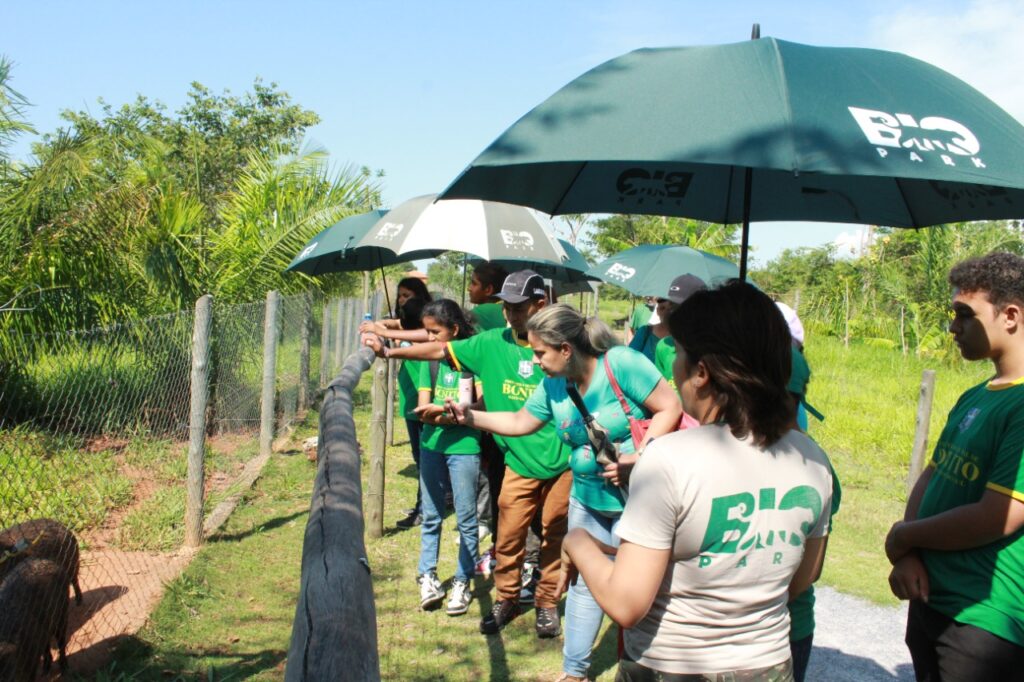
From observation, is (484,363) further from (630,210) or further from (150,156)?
(150,156)

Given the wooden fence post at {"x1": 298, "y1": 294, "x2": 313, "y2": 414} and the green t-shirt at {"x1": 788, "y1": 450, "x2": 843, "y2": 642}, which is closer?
the green t-shirt at {"x1": 788, "y1": 450, "x2": 843, "y2": 642}

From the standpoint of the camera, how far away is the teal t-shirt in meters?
5.46

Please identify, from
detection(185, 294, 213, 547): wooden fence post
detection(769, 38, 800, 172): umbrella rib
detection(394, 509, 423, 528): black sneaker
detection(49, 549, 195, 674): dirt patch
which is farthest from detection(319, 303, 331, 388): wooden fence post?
detection(769, 38, 800, 172): umbrella rib

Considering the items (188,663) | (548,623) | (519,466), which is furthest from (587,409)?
(188,663)

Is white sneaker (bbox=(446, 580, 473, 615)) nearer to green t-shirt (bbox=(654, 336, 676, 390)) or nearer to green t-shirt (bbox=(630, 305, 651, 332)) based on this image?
green t-shirt (bbox=(654, 336, 676, 390))

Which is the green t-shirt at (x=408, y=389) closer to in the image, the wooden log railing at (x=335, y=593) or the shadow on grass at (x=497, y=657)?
the shadow on grass at (x=497, y=657)

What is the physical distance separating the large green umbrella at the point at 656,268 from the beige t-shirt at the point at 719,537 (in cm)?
550

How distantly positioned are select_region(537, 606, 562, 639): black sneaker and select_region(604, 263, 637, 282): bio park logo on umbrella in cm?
399

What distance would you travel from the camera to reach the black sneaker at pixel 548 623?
4941 mm

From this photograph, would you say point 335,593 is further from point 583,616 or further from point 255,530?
point 255,530

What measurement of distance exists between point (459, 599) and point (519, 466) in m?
1.07

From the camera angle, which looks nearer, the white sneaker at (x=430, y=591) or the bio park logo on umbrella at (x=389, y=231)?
the white sneaker at (x=430, y=591)

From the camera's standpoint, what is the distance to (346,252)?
705 centimetres

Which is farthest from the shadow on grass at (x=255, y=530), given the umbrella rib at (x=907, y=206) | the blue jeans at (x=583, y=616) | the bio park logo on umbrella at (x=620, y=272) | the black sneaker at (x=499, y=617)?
the umbrella rib at (x=907, y=206)
